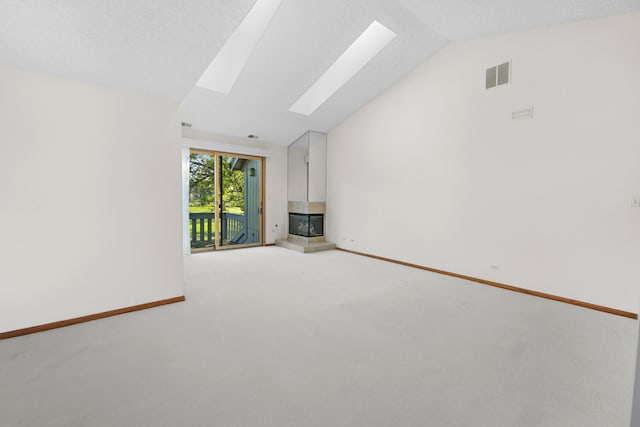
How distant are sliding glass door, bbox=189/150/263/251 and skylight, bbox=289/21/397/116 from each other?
75.8 inches

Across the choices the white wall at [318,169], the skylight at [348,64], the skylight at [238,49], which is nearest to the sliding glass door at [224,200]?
the white wall at [318,169]

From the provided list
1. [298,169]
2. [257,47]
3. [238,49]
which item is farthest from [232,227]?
[257,47]

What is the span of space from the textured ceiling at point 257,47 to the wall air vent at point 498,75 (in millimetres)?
420

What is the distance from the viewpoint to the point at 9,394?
1519 millimetres

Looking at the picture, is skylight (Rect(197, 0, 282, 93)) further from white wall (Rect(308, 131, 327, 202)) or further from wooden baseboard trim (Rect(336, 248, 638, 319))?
wooden baseboard trim (Rect(336, 248, 638, 319))

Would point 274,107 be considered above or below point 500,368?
above

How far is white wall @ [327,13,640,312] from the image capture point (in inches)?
109

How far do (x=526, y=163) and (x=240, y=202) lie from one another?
5336 mm

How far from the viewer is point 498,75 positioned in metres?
3.57

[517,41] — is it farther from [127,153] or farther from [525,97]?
[127,153]

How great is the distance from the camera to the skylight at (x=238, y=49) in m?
3.35

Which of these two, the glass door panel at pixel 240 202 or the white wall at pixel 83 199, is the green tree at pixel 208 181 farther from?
the white wall at pixel 83 199

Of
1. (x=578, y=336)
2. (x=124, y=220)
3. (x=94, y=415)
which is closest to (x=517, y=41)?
(x=578, y=336)

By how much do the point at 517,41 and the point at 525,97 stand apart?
0.73m
